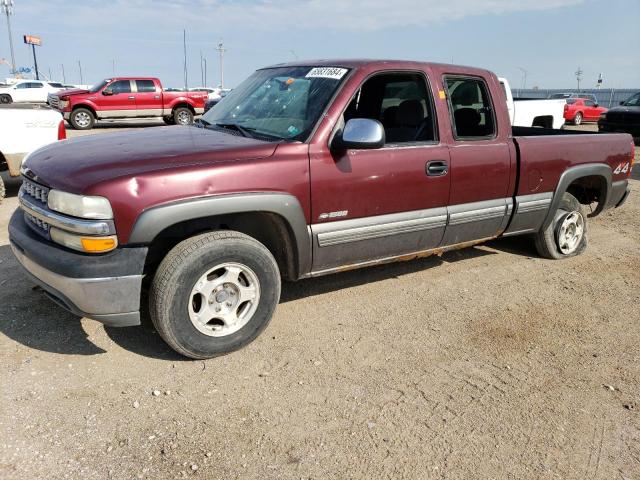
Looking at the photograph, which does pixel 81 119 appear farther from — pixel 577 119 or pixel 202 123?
pixel 577 119

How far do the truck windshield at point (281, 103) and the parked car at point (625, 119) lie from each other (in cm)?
1510

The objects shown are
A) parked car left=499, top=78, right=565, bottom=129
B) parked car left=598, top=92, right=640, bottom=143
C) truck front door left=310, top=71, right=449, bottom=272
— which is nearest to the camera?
truck front door left=310, top=71, right=449, bottom=272

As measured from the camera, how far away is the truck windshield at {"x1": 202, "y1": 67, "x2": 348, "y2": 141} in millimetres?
3533

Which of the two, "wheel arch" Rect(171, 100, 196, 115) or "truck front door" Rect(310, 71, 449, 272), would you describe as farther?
"wheel arch" Rect(171, 100, 196, 115)

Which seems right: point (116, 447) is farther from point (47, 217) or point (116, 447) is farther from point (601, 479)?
point (601, 479)

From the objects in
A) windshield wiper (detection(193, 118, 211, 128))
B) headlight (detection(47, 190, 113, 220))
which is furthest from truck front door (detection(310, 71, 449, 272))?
headlight (detection(47, 190, 113, 220))

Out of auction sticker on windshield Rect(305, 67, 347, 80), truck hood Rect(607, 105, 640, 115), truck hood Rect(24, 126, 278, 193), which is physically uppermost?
auction sticker on windshield Rect(305, 67, 347, 80)

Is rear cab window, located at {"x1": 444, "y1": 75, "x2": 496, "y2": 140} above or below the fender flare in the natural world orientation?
above

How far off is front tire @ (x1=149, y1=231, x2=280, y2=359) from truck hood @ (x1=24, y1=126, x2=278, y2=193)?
0.48 meters

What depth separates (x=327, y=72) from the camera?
3.74 m

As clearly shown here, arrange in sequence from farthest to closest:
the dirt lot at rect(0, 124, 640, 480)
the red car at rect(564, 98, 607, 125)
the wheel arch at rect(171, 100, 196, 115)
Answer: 1. the red car at rect(564, 98, 607, 125)
2. the wheel arch at rect(171, 100, 196, 115)
3. the dirt lot at rect(0, 124, 640, 480)

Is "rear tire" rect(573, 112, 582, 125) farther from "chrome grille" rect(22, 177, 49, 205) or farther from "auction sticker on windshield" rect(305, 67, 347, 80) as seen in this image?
"chrome grille" rect(22, 177, 49, 205)

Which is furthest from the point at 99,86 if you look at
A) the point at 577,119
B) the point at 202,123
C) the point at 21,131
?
the point at 577,119

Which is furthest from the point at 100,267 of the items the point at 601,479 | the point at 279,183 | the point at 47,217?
the point at 601,479
